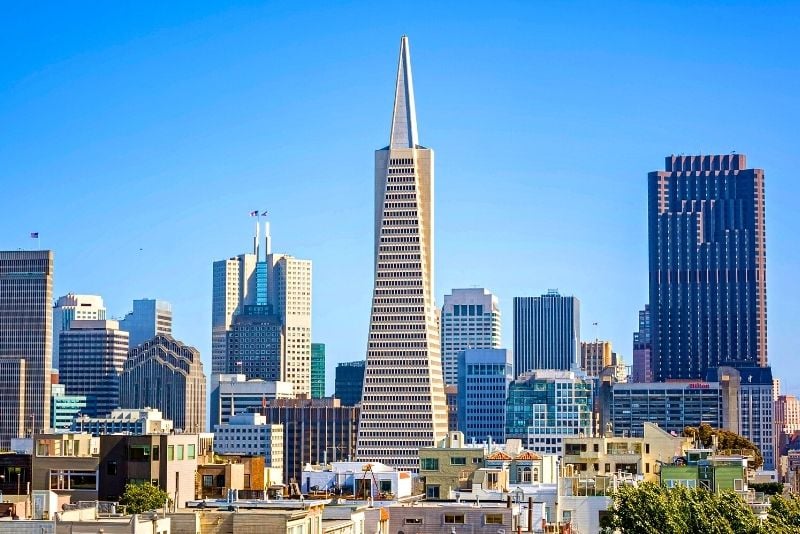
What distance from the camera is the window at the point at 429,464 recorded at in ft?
531

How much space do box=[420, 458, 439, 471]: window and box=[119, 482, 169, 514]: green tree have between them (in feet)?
183

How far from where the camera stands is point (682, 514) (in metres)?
102

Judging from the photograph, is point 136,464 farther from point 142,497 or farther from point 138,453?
point 142,497

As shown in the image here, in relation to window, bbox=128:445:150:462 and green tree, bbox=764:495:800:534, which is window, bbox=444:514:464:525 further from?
window, bbox=128:445:150:462

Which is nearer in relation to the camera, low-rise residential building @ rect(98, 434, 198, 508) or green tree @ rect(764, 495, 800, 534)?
green tree @ rect(764, 495, 800, 534)

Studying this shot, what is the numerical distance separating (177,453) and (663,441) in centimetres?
8490

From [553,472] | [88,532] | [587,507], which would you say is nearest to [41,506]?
[88,532]

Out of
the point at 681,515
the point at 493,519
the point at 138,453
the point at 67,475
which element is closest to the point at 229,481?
the point at 138,453

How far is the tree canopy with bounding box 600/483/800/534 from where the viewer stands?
327 feet

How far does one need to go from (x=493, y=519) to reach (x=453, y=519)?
232 cm

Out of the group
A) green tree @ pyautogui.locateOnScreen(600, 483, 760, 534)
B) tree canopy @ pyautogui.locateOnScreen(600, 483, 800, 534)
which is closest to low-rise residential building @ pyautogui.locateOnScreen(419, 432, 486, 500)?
tree canopy @ pyautogui.locateOnScreen(600, 483, 800, 534)

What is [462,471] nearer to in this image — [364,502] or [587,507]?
[587,507]

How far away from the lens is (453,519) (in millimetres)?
95500

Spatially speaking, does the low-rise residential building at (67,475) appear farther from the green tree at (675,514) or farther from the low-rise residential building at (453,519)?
the green tree at (675,514)
